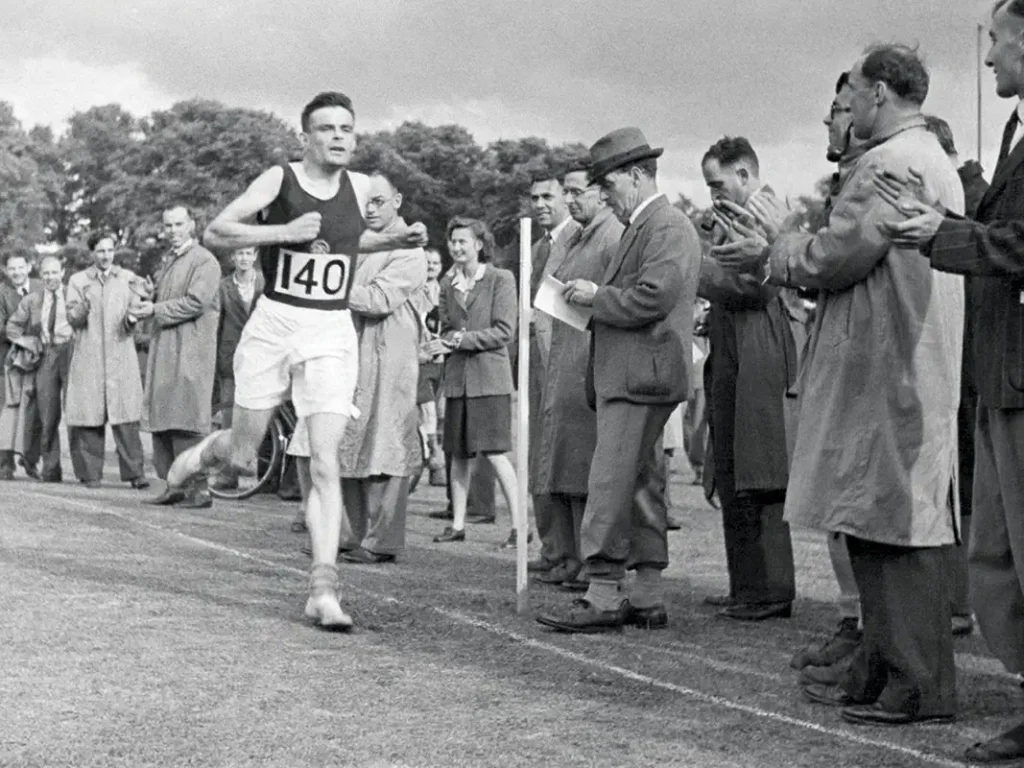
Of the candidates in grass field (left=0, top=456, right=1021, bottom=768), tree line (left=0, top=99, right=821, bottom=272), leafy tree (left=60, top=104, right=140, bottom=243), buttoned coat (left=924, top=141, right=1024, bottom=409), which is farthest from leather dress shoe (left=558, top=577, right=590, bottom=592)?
leafy tree (left=60, top=104, right=140, bottom=243)

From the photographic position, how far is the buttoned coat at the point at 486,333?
11609 millimetres

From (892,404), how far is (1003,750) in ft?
3.81

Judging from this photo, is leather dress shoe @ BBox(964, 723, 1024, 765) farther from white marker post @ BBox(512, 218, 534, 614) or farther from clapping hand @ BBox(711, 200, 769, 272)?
white marker post @ BBox(512, 218, 534, 614)

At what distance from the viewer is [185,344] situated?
1402 cm

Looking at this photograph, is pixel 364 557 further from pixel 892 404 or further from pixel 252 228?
pixel 892 404

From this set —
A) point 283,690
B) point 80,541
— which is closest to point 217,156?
point 80,541

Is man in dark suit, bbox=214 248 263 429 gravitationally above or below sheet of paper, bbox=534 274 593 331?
above

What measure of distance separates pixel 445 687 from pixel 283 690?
1.89ft

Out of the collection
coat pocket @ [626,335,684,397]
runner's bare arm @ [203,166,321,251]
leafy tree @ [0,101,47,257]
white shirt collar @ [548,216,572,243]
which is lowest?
coat pocket @ [626,335,684,397]

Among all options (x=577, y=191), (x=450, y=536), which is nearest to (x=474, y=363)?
(x=450, y=536)

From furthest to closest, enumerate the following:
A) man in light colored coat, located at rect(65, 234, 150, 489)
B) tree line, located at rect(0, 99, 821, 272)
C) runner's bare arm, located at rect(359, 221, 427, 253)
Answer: tree line, located at rect(0, 99, 821, 272) → man in light colored coat, located at rect(65, 234, 150, 489) → runner's bare arm, located at rect(359, 221, 427, 253)

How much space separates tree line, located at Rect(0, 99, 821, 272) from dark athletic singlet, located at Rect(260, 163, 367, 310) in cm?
5953

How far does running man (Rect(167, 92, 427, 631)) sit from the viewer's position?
7.57 metres

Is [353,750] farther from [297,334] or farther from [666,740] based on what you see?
[297,334]
